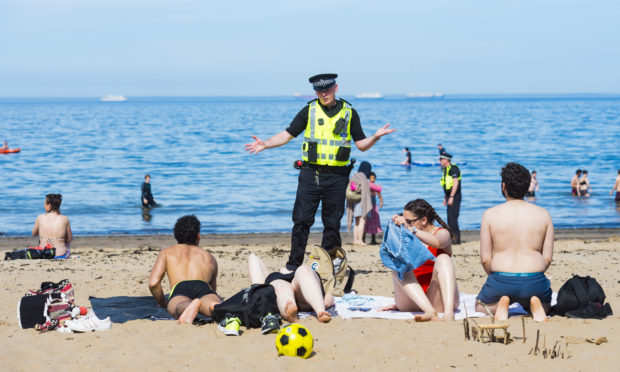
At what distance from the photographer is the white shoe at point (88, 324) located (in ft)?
20.7

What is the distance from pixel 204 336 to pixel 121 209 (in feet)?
64.4

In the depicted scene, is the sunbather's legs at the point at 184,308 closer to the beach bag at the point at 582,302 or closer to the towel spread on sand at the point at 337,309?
the towel spread on sand at the point at 337,309

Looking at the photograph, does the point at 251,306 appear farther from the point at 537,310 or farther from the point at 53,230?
the point at 53,230

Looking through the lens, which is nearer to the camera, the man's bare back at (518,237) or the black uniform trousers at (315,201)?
the man's bare back at (518,237)

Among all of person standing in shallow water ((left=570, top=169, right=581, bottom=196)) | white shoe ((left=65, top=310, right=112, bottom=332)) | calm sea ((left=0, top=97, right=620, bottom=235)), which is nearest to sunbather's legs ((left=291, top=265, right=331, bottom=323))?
white shoe ((left=65, top=310, right=112, bottom=332))

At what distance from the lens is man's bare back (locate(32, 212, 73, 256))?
37.1 feet

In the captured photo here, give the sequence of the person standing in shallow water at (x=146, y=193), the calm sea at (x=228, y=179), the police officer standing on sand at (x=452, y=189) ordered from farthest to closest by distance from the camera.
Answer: the person standing in shallow water at (x=146, y=193) < the calm sea at (x=228, y=179) < the police officer standing on sand at (x=452, y=189)

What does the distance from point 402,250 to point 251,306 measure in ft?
4.83

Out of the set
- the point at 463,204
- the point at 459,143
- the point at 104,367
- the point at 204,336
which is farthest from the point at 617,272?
the point at 459,143

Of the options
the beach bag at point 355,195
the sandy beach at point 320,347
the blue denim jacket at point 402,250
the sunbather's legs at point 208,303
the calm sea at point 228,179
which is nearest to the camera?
the sandy beach at point 320,347

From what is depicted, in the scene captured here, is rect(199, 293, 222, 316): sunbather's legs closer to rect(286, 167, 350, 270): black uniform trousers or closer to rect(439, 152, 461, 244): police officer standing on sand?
rect(286, 167, 350, 270): black uniform trousers

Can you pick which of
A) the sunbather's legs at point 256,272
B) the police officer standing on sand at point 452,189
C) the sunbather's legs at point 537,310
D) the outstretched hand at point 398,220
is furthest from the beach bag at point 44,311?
the police officer standing on sand at point 452,189

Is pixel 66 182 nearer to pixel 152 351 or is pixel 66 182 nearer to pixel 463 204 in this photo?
pixel 463 204

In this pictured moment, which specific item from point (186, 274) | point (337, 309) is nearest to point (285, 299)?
point (337, 309)
